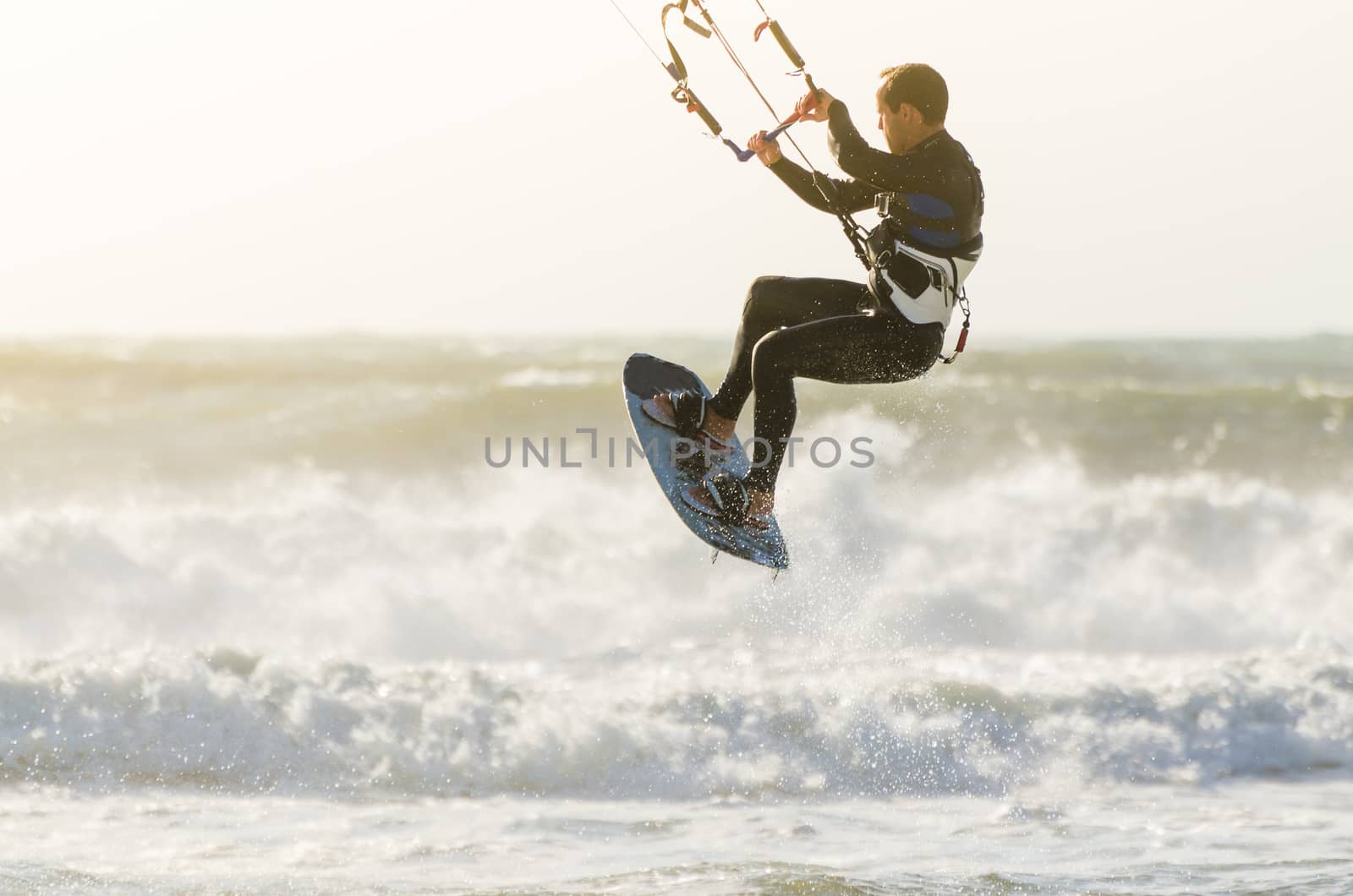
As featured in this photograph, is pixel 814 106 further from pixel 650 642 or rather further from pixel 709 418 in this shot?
pixel 650 642

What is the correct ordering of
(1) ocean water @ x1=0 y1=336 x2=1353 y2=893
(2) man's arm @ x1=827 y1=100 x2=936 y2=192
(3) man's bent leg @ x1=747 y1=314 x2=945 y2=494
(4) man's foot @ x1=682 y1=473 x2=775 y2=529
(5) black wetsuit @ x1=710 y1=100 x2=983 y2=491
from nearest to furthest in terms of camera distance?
(2) man's arm @ x1=827 y1=100 x2=936 y2=192, (5) black wetsuit @ x1=710 y1=100 x2=983 y2=491, (3) man's bent leg @ x1=747 y1=314 x2=945 y2=494, (4) man's foot @ x1=682 y1=473 x2=775 y2=529, (1) ocean water @ x1=0 y1=336 x2=1353 y2=893

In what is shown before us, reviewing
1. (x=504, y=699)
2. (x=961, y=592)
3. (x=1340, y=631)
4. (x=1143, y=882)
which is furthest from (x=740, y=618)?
(x=1143, y=882)

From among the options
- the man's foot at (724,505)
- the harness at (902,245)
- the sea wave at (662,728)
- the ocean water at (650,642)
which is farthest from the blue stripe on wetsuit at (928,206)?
the sea wave at (662,728)

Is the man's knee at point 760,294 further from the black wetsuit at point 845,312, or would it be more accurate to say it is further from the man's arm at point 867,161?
the man's arm at point 867,161

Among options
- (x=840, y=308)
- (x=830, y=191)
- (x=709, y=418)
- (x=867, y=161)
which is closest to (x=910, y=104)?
(x=867, y=161)

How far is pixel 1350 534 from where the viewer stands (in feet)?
52.9

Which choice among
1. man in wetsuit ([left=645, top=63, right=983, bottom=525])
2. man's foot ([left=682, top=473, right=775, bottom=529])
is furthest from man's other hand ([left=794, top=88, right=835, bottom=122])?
man's foot ([left=682, top=473, right=775, bottom=529])

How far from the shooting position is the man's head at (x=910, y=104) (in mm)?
5992

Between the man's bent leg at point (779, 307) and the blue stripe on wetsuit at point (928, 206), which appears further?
the man's bent leg at point (779, 307)

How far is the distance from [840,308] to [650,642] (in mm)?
7264

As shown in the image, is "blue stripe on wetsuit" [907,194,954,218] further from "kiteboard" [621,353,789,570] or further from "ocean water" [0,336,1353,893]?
"ocean water" [0,336,1353,893]

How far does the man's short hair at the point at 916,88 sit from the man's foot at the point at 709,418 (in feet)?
5.73

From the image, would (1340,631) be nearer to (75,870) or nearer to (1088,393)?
(1088,393)

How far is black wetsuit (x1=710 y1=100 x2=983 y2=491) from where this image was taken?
604 centimetres
